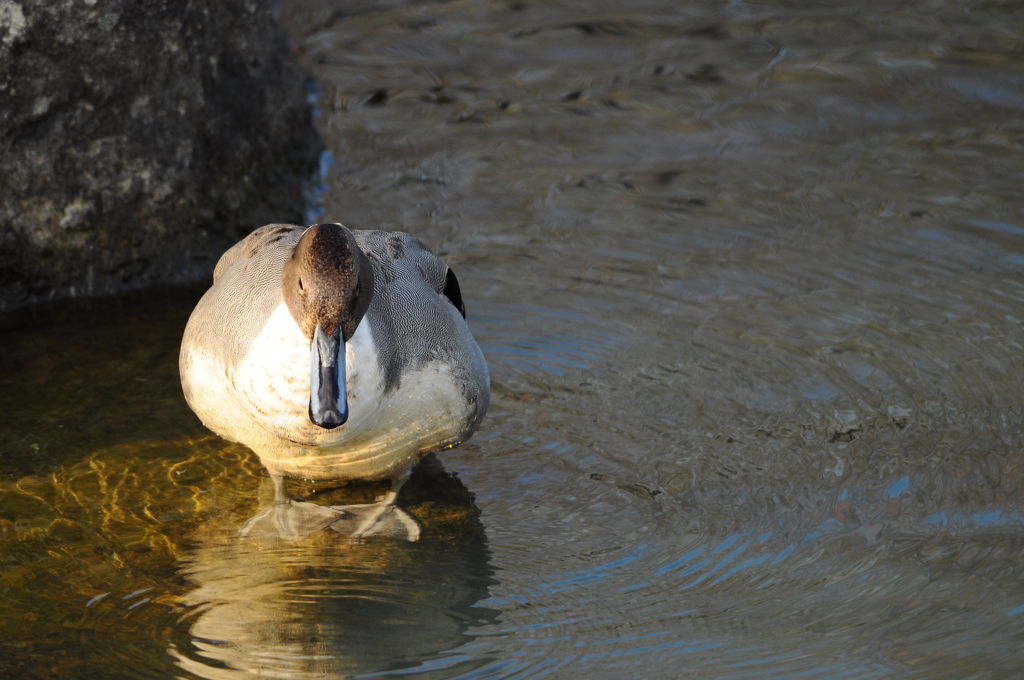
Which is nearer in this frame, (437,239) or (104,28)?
(104,28)

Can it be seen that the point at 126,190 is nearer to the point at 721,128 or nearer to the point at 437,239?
the point at 437,239

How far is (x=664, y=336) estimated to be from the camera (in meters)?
4.83

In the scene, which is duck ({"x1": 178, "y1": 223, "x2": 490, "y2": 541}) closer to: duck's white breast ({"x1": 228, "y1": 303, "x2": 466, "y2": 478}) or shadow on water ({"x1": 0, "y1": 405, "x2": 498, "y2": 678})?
duck's white breast ({"x1": 228, "y1": 303, "x2": 466, "y2": 478})

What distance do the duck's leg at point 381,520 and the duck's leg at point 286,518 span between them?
4cm

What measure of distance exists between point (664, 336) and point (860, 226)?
1.44 m

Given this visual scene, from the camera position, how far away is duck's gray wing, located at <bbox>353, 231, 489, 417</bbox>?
3596mm

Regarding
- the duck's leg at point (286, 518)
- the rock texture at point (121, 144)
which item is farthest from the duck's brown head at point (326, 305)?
the rock texture at point (121, 144)

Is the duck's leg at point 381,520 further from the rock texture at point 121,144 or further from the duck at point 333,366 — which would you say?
the rock texture at point 121,144

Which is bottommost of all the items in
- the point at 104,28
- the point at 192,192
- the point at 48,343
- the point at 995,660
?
the point at 995,660

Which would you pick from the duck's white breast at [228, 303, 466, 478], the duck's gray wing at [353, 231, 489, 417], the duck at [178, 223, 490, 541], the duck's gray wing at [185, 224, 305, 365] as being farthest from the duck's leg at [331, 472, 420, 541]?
the duck's gray wing at [185, 224, 305, 365]

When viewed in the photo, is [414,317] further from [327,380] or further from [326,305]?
[327,380]

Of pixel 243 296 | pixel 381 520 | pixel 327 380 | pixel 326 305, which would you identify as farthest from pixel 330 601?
pixel 243 296

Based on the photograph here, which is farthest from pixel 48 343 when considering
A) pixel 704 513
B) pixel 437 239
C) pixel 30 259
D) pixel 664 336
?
pixel 704 513

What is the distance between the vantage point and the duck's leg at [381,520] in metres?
3.89
